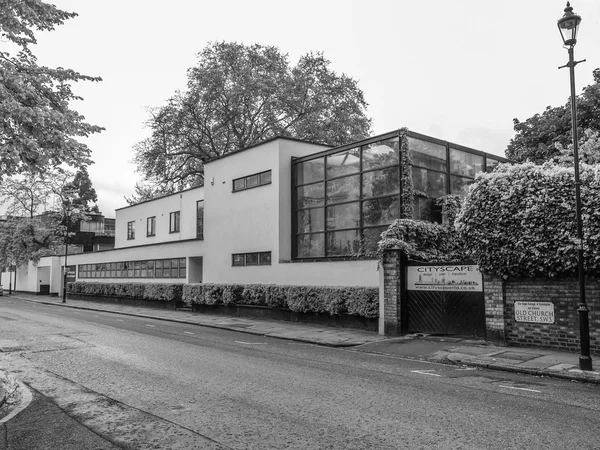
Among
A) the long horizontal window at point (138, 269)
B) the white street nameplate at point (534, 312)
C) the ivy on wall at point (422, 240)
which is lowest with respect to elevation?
the white street nameplate at point (534, 312)

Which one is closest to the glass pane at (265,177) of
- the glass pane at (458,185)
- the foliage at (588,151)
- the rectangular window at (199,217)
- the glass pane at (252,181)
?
the glass pane at (252,181)

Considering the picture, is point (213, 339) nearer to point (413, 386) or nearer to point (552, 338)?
point (413, 386)

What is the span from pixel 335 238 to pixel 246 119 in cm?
2206

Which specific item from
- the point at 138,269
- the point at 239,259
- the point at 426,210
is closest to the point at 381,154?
the point at 426,210

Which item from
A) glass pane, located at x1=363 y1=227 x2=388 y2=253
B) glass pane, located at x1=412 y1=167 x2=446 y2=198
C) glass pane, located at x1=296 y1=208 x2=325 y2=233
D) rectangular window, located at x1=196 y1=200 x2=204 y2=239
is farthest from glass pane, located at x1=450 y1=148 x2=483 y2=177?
rectangular window, located at x1=196 y1=200 x2=204 y2=239

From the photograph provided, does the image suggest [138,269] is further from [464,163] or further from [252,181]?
→ [464,163]

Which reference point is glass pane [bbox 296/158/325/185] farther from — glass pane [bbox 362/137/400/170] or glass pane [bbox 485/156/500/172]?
glass pane [bbox 485/156/500/172]

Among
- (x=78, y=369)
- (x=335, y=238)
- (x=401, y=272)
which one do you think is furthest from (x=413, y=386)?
(x=335, y=238)

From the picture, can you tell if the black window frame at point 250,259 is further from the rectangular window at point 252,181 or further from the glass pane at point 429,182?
the glass pane at point 429,182

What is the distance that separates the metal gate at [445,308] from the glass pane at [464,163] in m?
6.87

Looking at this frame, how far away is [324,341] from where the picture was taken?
14.4 metres

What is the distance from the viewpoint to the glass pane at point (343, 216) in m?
19.8

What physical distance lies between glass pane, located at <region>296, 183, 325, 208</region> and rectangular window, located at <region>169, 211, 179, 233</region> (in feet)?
44.3

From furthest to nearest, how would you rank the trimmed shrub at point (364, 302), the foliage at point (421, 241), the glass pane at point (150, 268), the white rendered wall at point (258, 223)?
the glass pane at point (150, 268) → the white rendered wall at point (258, 223) → the trimmed shrub at point (364, 302) → the foliage at point (421, 241)
